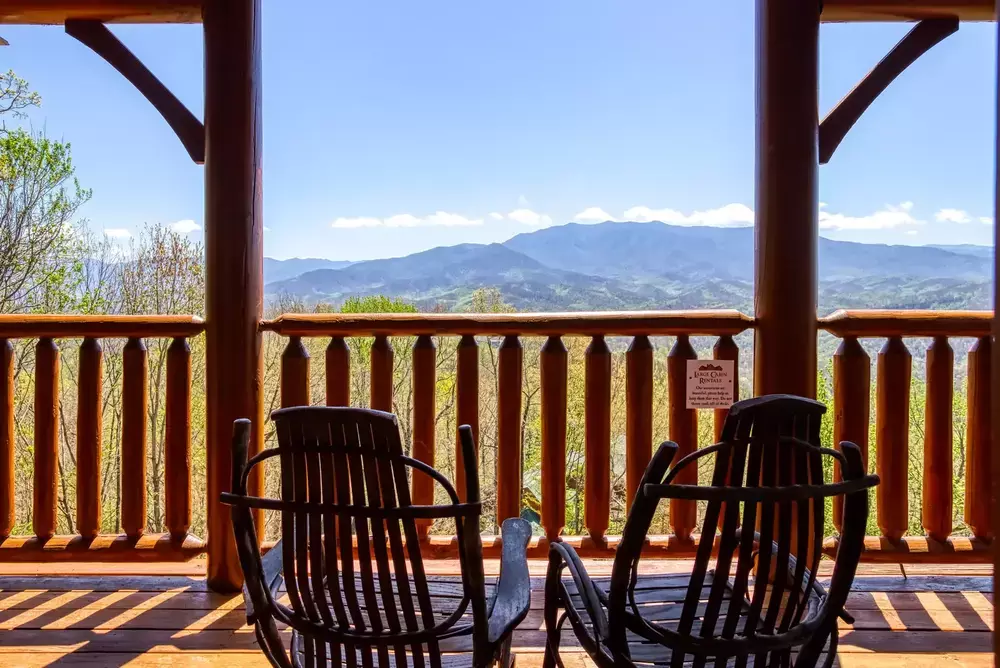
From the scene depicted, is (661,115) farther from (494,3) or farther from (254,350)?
(254,350)

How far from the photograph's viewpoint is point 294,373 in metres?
2.30

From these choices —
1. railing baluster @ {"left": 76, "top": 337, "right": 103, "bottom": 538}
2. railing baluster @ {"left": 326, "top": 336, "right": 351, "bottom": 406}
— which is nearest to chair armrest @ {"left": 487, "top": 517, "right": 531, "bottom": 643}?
railing baluster @ {"left": 326, "top": 336, "right": 351, "bottom": 406}

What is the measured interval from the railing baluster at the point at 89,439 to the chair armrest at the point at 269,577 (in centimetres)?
133

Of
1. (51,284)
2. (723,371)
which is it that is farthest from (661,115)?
(723,371)

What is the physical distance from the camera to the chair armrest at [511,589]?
3.52ft

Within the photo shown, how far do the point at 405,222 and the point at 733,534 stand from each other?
2759 centimetres

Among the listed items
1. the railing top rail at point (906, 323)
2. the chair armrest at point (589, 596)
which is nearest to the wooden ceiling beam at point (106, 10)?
the chair armrest at point (589, 596)

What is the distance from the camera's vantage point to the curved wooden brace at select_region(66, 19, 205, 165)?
2223 mm

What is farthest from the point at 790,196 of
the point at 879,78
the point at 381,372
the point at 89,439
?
the point at 89,439

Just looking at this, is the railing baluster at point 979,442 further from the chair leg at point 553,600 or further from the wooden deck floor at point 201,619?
the chair leg at point 553,600

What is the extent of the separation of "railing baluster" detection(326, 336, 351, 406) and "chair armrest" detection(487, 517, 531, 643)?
113 cm

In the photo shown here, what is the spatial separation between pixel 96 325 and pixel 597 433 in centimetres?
193

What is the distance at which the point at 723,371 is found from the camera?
89.0 inches

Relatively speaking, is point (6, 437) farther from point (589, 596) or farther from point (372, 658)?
point (589, 596)
